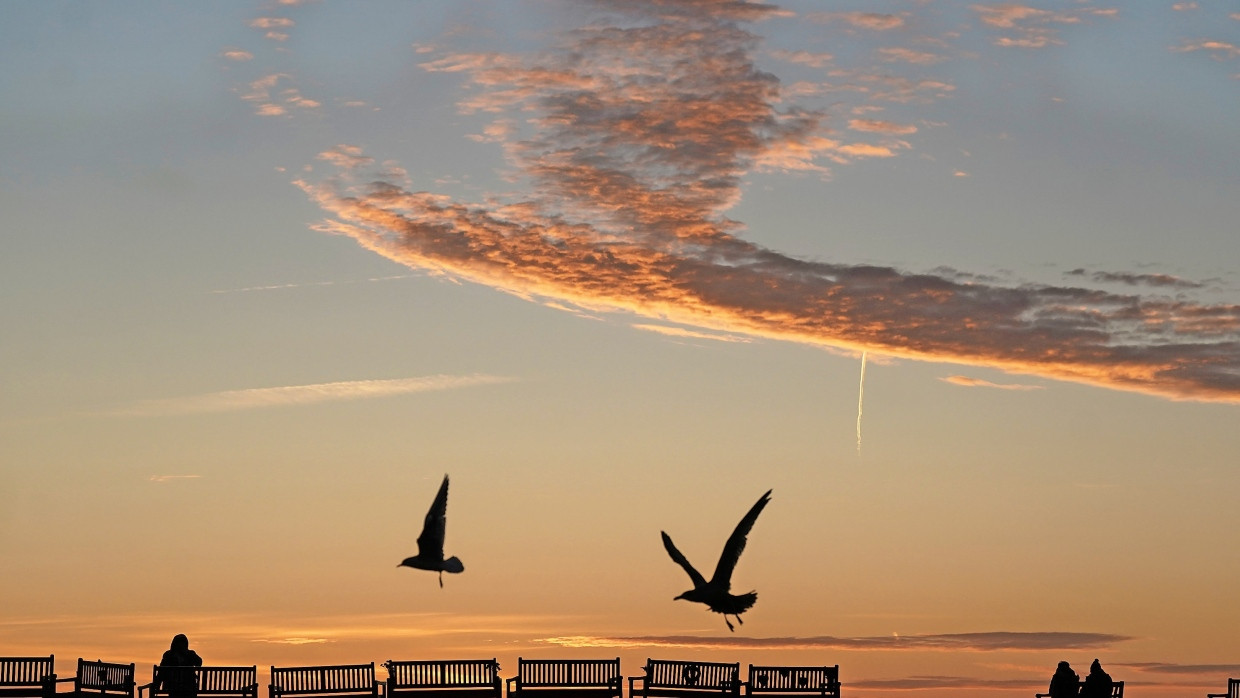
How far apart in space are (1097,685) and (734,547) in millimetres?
6799

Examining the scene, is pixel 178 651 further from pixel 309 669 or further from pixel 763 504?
pixel 763 504

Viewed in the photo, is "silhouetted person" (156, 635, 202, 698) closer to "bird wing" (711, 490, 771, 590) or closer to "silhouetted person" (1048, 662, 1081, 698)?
"bird wing" (711, 490, 771, 590)

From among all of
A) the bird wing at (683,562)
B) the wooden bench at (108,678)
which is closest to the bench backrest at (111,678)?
the wooden bench at (108,678)

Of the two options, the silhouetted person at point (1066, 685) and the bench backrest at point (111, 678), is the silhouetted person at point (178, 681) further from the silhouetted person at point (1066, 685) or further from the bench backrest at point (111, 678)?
the silhouetted person at point (1066, 685)

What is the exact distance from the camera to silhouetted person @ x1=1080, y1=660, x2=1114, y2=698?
2598cm

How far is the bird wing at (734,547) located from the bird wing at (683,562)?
277mm

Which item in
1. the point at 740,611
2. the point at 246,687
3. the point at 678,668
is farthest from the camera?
the point at 740,611

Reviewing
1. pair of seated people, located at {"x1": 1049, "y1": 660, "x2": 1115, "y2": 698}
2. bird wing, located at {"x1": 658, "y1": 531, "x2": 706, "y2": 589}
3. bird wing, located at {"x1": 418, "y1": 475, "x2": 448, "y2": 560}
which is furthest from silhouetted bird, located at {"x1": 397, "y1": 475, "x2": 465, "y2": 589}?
pair of seated people, located at {"x1": 1049, "y1": 660, "x2": 1115, "y2": 698}

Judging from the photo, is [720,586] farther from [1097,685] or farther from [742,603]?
[1097,685]

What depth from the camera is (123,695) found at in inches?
997

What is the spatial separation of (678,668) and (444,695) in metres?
4.09

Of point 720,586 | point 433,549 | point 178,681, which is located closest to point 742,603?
point 720,586

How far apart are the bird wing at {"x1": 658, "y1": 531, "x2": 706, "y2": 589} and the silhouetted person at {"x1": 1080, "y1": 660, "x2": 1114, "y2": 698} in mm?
7217

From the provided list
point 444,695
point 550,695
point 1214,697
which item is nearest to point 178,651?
point 444,695
